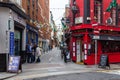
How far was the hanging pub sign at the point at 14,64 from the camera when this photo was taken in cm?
2131

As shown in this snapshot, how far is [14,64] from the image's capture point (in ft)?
70.3

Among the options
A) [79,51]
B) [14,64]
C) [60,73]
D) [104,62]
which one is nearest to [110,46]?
[79,51]

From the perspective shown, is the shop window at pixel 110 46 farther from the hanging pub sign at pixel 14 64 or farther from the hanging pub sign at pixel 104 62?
the hanging pub sign at pixel 14 64

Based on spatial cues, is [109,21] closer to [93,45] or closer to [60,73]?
[93,45]

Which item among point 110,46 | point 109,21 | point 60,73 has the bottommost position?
point 60,73

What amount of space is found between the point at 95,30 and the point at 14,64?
10.3m

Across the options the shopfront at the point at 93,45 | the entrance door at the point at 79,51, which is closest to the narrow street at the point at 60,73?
the shopfront at the point at 93,45

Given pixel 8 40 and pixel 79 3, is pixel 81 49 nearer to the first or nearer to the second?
pixel 79 3

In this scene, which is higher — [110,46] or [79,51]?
[110,46]

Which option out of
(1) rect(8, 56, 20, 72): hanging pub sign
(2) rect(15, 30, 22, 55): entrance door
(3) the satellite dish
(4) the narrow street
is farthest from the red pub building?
(1) rect(8, 56, 20, 72): hanging pub sign

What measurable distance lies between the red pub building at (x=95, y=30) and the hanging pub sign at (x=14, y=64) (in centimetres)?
953

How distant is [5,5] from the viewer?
23.0 metres

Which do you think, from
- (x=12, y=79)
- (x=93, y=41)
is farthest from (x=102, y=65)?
(x=12, y=79)

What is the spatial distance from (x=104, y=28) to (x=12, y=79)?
15417mm
